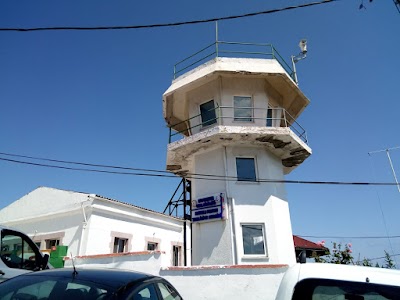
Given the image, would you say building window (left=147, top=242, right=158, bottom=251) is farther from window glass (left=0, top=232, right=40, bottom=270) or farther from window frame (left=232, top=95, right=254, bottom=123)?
window glass (left=0, top=232, right=40, bottom=270)

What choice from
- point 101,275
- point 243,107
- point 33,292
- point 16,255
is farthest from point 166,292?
point 243,107

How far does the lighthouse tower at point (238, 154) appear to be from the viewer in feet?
42.1

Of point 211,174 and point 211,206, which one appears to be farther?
point 211,174

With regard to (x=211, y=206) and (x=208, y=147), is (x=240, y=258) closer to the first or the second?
(x=211, y=206)

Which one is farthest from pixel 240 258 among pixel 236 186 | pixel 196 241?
pixel 236 186

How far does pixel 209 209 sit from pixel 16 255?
8.38 meters

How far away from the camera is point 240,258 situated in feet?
40.2

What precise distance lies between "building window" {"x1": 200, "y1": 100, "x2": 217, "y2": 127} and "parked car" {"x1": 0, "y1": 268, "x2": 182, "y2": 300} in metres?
12.2

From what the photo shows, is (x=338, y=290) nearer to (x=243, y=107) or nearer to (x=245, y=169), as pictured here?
(x=245, y=169)

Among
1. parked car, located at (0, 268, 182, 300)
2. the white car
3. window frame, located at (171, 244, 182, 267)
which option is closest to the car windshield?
parked car, located at (0, 268, 182, 300)

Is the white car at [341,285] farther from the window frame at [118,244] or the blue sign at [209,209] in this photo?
the window frame at [118,244]

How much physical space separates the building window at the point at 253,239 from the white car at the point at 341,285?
1011 cm

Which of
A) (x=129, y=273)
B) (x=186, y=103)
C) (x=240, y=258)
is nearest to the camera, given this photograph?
(x=129, y=273)

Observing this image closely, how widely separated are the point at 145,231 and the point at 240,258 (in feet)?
19.5
